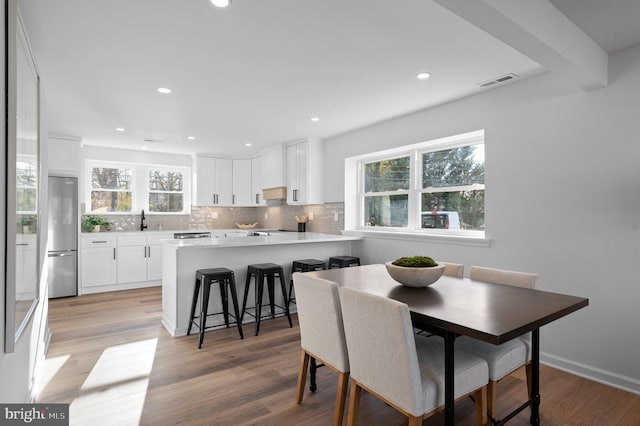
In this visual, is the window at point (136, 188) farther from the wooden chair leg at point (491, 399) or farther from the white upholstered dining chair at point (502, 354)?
the wooden chair leg at point (491, 399)

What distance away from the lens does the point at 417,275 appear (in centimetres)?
207

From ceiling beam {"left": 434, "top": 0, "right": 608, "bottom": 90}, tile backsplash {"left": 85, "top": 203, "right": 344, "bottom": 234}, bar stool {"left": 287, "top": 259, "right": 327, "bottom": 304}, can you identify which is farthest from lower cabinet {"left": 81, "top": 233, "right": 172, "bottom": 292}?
ceiling beam {"left": 434, "top": 0, "right": 608, "bottom": 90}

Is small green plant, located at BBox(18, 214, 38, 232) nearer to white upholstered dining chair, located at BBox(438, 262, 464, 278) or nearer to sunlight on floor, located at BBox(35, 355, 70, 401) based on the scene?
sunlight on floor, located at BBox(35, 355, 70, 401)

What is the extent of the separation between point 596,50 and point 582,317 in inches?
78.7

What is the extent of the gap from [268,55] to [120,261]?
460 centimetres

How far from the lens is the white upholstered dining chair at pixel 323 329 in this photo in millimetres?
1943

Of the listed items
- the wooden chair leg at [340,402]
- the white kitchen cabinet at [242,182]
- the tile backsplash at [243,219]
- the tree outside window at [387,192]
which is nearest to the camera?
the wooden chair leg at [340,402]

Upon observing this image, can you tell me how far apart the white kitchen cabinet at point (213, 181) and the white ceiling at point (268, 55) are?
8.05ft

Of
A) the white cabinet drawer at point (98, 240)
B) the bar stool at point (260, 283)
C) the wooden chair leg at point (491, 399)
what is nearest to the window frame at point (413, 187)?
the bar stool at point (260, 283)

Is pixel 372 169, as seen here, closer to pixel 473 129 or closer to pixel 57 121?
pixel 473 129

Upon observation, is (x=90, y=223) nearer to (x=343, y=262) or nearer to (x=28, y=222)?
(x=343, y=262)

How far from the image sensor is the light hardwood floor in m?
2.13

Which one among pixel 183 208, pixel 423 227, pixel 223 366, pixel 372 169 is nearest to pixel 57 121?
pixel 183 208

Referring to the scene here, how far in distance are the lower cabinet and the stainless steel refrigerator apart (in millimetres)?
233
